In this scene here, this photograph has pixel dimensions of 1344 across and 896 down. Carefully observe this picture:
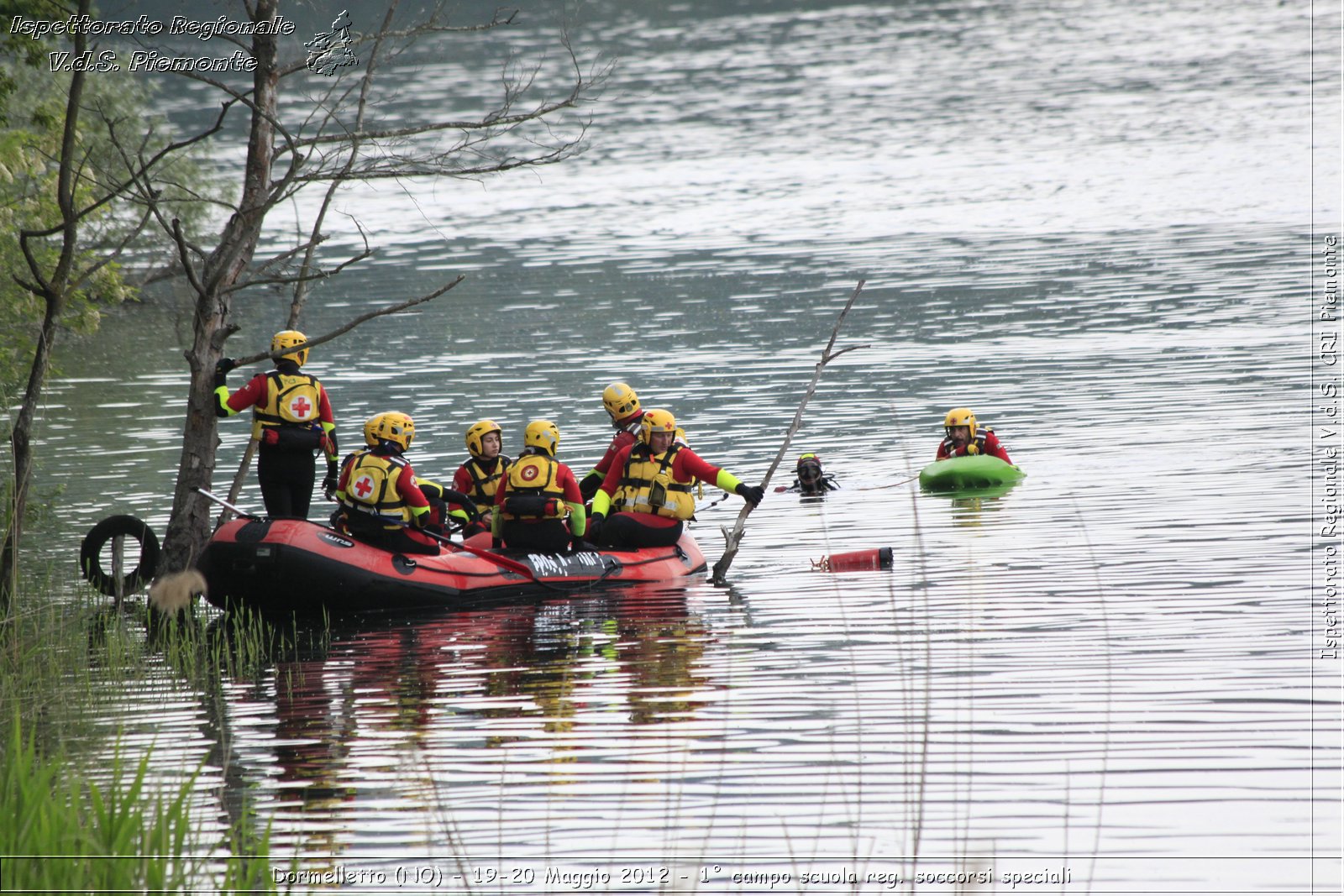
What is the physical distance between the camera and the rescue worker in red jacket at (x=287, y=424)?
14836mm

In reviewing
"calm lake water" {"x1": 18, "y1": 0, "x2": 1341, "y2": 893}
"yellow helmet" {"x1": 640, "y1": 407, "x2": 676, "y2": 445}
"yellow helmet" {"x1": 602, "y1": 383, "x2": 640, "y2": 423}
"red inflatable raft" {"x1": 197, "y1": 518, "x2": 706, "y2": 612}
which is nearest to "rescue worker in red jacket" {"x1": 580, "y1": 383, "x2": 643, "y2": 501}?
"yellow helmet" {"x1": 602, "y1": 383, "x2": 640, "y2": 423}

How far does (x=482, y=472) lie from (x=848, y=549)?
3.65 meters

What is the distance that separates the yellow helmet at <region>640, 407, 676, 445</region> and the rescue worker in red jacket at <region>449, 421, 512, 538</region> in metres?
1.30

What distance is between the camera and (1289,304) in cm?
3306

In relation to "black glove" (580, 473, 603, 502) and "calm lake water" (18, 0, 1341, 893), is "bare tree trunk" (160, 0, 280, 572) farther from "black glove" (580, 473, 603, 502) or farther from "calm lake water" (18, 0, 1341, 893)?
"black glove" (580, 473, 603, 502)

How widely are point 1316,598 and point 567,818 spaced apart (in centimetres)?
715

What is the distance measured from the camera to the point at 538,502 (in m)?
15.4

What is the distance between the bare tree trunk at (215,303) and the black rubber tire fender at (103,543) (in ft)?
1.23

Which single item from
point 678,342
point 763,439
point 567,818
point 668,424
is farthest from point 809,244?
point 567,818

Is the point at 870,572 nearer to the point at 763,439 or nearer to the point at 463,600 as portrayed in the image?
the point at 463,600

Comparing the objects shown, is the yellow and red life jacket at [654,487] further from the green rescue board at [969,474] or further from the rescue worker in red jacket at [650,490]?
the green rescue board at [969,474]

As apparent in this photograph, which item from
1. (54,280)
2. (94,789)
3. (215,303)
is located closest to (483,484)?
(215,303)

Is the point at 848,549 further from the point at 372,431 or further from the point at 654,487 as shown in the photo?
the point at 372,431

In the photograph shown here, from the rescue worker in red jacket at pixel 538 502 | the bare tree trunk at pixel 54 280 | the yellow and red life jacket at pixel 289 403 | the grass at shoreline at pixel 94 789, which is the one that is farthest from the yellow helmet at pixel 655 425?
the bare tree trunk at pixel 54 280
